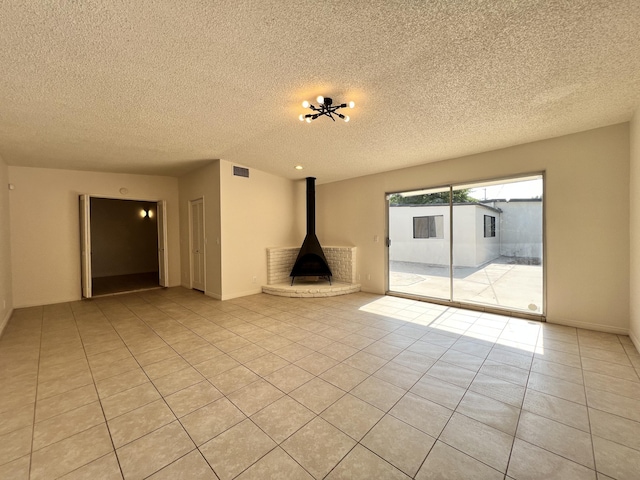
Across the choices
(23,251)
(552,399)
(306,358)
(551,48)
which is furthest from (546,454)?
(23,251)

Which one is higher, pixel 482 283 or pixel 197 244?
pixel 197 244

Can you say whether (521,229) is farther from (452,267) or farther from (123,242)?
(123,242)

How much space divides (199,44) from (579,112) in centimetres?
382

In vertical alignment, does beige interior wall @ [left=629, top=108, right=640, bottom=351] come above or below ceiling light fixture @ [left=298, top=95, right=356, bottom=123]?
below

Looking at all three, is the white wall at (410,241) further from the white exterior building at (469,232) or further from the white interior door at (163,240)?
the white interior door at (163,240)

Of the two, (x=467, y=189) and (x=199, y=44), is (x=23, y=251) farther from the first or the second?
(x=467, y=189)

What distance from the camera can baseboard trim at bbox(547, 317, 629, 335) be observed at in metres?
3.15

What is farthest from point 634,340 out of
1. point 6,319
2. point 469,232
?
point 6,319

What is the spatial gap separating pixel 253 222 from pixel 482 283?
451cm

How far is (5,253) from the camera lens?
13.4 ft

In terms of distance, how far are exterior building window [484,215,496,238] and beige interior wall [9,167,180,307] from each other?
738 centimetres

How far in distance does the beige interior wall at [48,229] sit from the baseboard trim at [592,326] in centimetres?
829

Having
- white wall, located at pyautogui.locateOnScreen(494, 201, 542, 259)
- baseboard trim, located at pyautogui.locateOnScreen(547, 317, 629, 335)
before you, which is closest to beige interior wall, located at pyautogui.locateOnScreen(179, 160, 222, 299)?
white wall, located at pyautogui.locateOnScreen(494, 201, 542, 259)

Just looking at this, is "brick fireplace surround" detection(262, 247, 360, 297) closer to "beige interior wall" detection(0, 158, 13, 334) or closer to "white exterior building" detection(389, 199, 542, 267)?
"white exterior building" detection(389, 199, 542, 267)
